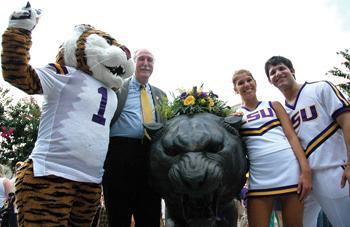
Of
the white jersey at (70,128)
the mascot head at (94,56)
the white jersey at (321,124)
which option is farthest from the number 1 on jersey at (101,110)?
the white jersey at (321,124)

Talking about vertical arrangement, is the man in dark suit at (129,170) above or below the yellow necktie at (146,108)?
below

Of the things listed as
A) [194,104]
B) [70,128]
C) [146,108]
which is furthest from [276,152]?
[70,128]

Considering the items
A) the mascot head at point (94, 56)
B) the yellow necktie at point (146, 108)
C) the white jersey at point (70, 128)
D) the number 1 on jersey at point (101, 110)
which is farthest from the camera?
the yellow necktie at point (146, 108)

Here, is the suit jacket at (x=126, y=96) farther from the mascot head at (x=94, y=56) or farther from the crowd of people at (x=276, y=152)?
the mascot head at (x=94, y=56)

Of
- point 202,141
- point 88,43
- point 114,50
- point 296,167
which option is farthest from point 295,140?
point 88,43

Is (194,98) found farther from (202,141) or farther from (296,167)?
(296,167)

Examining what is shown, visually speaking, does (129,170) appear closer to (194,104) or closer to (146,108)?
(146,108)

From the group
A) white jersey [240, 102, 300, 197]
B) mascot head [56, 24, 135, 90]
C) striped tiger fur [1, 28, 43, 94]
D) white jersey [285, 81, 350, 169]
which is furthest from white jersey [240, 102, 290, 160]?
striped tiger fur [1, 28, 43, 94]

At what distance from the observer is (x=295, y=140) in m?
3.17

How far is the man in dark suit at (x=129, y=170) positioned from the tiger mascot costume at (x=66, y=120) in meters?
0.38

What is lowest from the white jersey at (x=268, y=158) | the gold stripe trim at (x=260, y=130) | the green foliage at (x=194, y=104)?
the white jersey at (x=268, y=158)

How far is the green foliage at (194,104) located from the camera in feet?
10.5

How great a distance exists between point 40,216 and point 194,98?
1.62 metres

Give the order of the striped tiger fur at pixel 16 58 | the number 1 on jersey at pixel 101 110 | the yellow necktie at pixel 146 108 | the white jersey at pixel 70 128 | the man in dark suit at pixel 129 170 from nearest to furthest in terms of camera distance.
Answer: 1. the striped tiger fur at pixel 16 58
2. the white jersey at pixel 70 128
3. the number 1 on jersey at pixel 101 110
4. the man in dark suit at pixel 129 170
5. the yellow necktie at pixel 146 108
